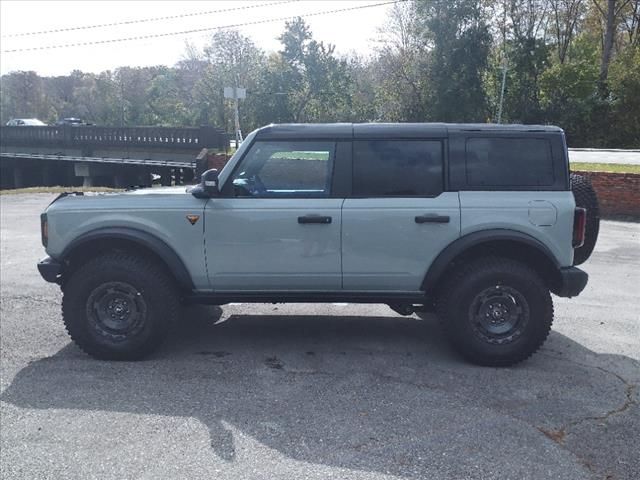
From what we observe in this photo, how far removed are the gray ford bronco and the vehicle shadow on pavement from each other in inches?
14.3

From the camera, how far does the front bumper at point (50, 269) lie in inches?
190

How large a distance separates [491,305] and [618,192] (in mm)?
10335

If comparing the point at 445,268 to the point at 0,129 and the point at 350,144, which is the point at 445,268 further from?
the point at 0,129

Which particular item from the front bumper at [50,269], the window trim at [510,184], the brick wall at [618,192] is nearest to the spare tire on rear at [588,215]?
the window trim at [510,184]

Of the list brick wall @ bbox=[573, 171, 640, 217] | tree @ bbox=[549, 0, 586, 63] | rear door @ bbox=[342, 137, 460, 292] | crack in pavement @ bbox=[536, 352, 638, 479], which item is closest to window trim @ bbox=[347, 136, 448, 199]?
rear door @ bbox=[342, 137, 460, 292]

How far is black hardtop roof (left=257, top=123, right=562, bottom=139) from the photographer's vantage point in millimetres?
4762

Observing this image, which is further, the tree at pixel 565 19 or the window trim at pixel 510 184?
the tree at pixel 565 19

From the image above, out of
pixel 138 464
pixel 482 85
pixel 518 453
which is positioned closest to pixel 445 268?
pixel 518 453

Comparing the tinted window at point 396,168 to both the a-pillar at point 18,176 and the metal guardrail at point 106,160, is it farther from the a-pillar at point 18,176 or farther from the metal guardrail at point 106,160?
the a-pillar at point 18,176

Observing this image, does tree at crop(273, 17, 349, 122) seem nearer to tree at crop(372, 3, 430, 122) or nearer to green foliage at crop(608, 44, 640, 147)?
tree at crop(372, 3, 430, 122)

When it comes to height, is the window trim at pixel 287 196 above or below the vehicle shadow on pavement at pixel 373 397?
above

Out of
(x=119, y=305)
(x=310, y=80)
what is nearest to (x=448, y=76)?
(x=310, y=80)

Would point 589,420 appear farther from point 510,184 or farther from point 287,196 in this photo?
point 287,196

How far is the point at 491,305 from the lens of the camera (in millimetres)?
4734
